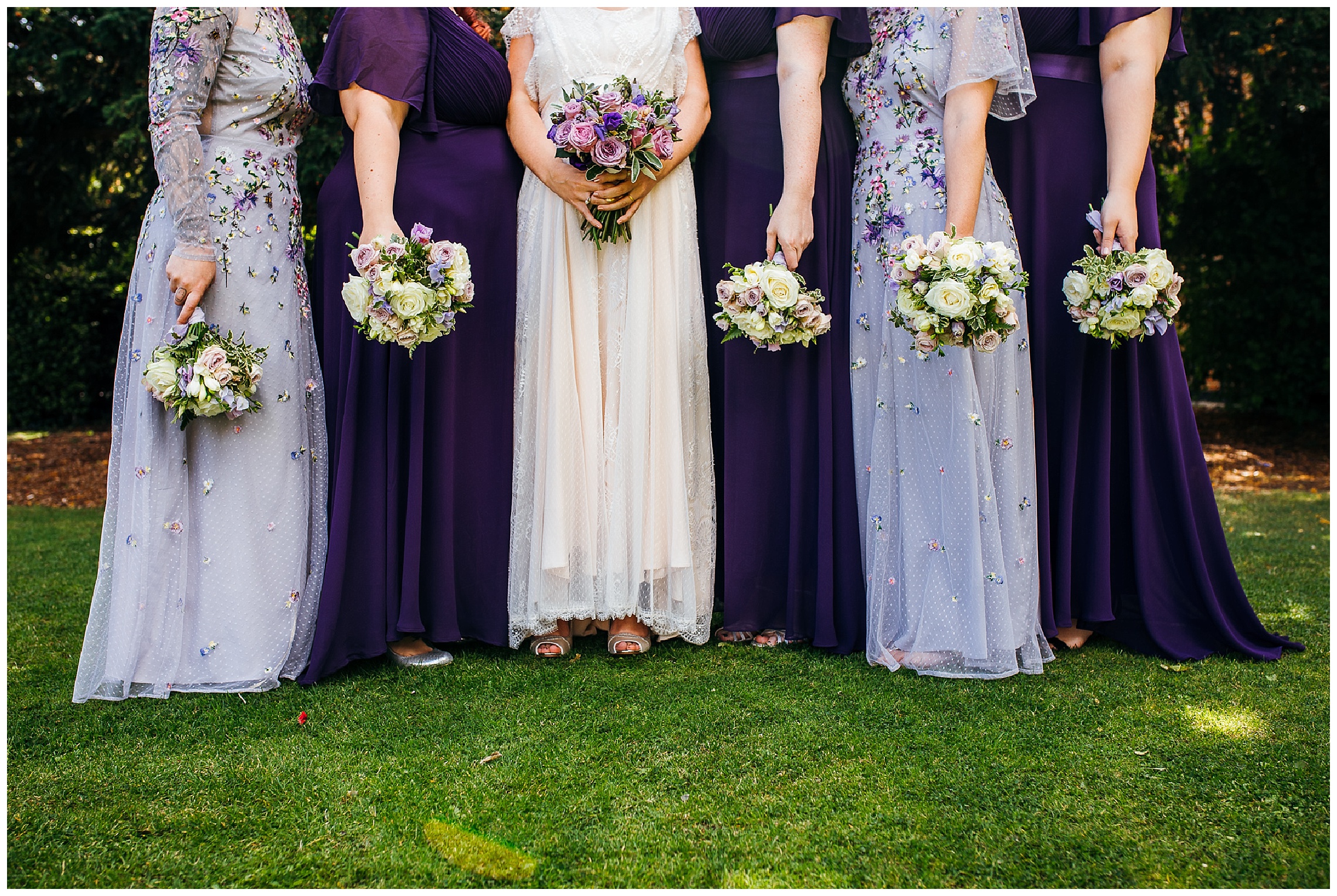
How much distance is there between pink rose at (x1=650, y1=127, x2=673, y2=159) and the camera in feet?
9.68

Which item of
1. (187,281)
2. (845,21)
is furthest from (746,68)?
(187,281)

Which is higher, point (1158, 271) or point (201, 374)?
point (1158, 271)

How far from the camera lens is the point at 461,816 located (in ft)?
6.55

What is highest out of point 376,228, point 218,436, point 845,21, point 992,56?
point 845,21

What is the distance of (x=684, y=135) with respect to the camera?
3205 mm

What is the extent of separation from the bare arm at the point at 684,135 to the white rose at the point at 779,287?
53cm

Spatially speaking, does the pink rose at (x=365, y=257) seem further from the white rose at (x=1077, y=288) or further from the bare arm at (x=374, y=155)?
the white rose at (x=1077, y=288)

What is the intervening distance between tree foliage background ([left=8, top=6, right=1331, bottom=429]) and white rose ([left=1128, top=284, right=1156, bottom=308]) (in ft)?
16.0

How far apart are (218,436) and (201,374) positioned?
304 mm

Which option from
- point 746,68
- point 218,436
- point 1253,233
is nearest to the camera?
point 218,436

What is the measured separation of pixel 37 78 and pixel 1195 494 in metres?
8.47

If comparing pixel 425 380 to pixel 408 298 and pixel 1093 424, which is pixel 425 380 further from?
pixel 1093 424

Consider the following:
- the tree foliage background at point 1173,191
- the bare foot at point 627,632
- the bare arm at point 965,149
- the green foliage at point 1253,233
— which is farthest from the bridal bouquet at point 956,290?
the green foliage at point 1253,233

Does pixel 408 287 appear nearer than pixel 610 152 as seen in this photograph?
Yes
